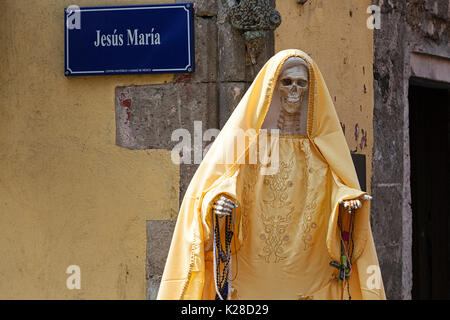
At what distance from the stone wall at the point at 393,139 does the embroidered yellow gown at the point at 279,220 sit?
1.83 meters

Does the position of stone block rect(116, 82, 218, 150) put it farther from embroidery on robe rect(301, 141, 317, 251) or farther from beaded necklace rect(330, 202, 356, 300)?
beaded necklace rect(330, 202, 356, 300)

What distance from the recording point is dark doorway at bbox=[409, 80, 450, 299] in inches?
261

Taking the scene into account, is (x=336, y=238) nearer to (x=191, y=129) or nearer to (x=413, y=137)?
(x=191, y=129)

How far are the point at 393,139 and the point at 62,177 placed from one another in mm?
2446

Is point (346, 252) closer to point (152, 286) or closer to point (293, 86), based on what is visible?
point (293, 86)

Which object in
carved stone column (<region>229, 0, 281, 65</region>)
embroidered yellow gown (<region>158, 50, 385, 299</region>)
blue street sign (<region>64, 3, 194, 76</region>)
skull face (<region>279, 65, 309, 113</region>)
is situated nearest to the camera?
embroidered yellow gown (<region>158, 50, 385, 299</region>)

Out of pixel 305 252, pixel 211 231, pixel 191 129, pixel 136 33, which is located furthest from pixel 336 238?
pixel 136 33

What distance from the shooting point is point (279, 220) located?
11.3 feet

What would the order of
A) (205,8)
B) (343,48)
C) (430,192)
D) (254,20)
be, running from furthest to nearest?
1. (430,192)
2. (343,48)
3. (205,8)
4. (254,20)

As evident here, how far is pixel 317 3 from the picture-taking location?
4.77m

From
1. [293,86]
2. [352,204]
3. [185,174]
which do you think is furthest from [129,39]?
[352,204]

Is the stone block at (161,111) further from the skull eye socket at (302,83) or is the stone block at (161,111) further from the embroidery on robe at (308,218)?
the embroidery on robe at (308,218)

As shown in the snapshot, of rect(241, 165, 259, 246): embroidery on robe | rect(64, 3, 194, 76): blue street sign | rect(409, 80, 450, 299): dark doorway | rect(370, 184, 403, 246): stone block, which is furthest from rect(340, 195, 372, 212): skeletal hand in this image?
rect(409, 80, 450, 299): dark doorway

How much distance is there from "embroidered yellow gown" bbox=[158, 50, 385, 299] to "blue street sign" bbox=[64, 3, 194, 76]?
1.03 metres
